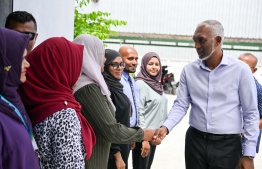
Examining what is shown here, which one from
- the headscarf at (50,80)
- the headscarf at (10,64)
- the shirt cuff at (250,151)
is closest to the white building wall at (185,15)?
the shirt cuff at (250,151)

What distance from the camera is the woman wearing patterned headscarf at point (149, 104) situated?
446cm

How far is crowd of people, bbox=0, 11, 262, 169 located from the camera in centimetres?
174

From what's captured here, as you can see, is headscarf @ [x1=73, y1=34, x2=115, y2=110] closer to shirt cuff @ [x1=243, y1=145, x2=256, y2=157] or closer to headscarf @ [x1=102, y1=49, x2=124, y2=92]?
headscarf @ [x1=102, y1=49, x2=124, y2=92]

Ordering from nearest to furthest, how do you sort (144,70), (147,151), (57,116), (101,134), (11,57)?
(11,57) → (57,116) → (101,134) → (147,151) → (144,70)

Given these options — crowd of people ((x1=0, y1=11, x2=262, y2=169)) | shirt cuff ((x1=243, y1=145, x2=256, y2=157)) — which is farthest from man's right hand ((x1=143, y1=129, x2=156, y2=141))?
shirt cuff ((x1=243, y1=145, x2=256, y2=157))

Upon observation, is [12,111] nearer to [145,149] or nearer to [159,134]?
[159,134]

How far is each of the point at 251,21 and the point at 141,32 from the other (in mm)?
6573

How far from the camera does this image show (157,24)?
77.4ft

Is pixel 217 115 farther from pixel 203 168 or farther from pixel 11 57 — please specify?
pixel 11 57

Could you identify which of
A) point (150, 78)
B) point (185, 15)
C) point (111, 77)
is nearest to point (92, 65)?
point (111, 77)

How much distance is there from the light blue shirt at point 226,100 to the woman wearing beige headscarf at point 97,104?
0.85 meters

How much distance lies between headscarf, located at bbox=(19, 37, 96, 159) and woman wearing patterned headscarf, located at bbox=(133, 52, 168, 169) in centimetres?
226

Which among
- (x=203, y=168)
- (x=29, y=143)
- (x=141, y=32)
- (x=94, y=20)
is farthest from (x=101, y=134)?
(x=141, y=32)

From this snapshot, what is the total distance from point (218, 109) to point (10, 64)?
199 cm
